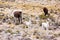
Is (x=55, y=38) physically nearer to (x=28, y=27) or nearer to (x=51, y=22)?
(x=28, y=27)

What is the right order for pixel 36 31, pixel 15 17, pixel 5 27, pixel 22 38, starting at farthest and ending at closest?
pixel 15 17
pixel 5 27
pixel 36 31
pixel 22 38

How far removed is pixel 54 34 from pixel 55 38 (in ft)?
2.11

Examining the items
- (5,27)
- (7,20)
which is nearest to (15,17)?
(7,20)

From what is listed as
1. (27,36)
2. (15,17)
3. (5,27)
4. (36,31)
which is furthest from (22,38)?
(15,17)

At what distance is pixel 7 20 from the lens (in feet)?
52.0

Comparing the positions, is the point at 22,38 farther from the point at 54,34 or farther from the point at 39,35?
the point at 54,34

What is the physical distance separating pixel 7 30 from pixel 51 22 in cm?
358

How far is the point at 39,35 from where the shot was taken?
12.6 metres

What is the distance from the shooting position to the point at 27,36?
485 inches

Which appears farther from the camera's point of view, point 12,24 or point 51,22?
Result: point 51,22

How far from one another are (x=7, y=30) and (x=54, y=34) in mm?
2377

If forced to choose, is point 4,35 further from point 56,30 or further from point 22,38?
point 56,30

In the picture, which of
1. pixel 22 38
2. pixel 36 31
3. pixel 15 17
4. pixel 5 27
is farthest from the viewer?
pixel 15 17

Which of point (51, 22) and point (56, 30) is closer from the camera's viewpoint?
point (56, 30)
